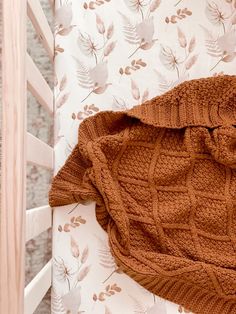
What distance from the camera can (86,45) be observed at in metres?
1.58

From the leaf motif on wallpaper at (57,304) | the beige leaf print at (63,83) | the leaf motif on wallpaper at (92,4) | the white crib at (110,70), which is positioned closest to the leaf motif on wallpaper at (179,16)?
the white crib at (110,70)

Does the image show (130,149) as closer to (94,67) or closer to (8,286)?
(94,67)

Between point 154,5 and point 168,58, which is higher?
point 154,5

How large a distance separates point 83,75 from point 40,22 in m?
0.27

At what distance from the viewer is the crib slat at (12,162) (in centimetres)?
96

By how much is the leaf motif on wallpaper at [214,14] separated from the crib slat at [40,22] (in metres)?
0.51

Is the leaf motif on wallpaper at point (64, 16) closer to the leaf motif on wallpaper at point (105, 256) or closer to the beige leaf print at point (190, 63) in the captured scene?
the beige leaf print at point (190, 63)

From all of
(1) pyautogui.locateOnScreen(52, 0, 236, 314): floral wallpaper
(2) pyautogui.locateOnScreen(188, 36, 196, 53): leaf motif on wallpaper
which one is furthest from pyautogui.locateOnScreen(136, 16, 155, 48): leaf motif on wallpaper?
(2) pyautogui.locateOnScreen(188, 36, 196, 53): leaf motif on wallpaper

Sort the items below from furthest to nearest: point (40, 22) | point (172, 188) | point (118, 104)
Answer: point (118, 104), point (172, 188), point (40, 22)

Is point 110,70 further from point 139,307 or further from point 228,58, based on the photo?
point 139,307

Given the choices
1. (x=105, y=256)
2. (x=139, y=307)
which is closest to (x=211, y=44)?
(x=105, y=256)

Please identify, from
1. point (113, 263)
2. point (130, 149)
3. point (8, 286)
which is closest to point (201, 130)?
point (130, 149)

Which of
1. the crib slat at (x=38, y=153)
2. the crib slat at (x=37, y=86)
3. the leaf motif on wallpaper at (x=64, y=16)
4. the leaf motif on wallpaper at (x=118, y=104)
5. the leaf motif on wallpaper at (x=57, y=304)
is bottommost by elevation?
the leaf motif on wallpaper at (x=57, y=304)

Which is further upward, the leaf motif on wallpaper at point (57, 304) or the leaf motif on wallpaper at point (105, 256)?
the leaf motif on wallpaper at point (105, 256)
